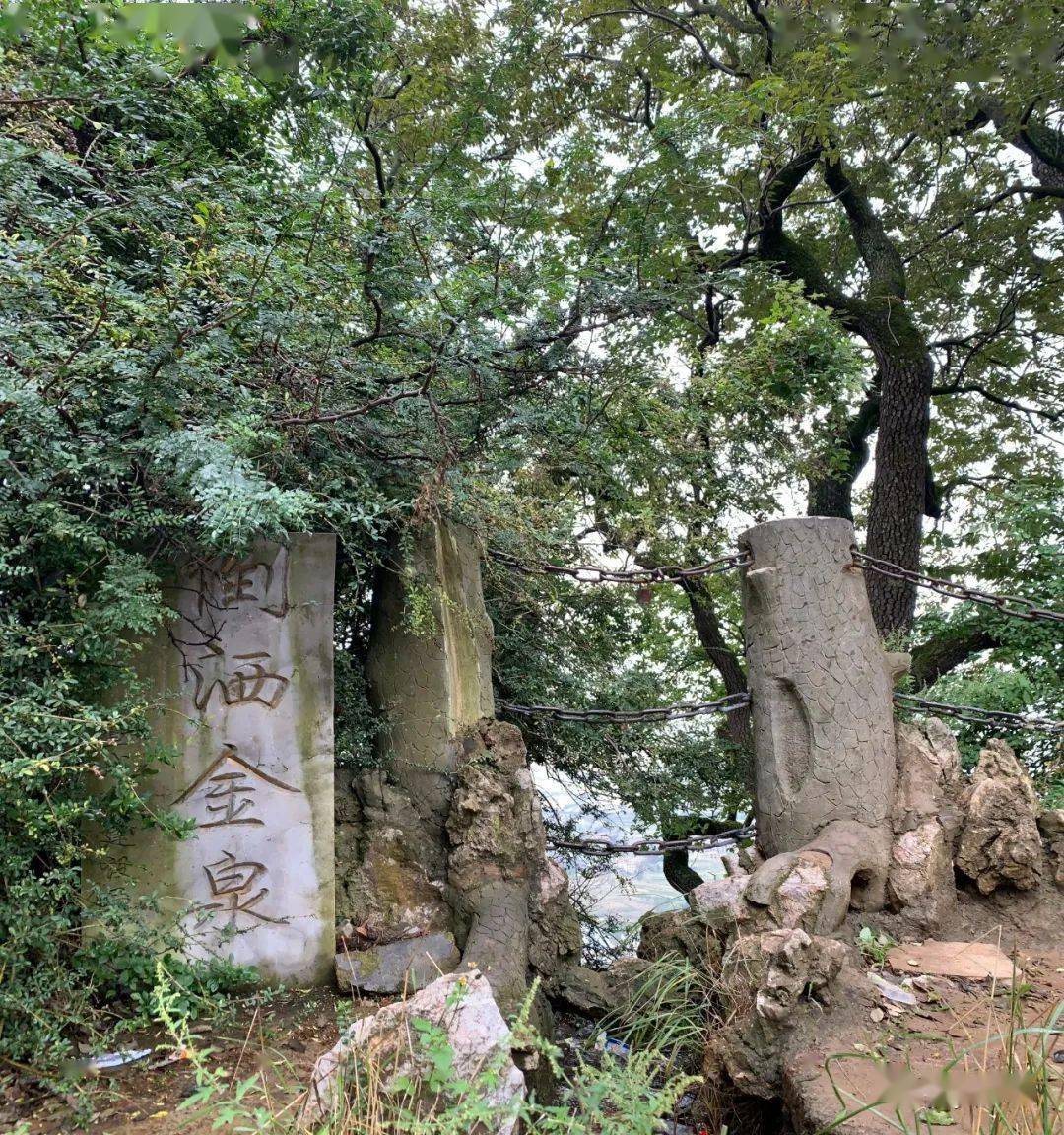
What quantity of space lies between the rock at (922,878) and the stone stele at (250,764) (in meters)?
2.18

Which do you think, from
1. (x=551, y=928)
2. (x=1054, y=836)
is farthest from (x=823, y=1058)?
(x=1054, y=836)

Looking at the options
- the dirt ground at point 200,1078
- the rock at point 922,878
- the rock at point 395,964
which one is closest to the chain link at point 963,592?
the rock at point 922,878

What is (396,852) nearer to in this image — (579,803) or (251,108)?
(579,803)

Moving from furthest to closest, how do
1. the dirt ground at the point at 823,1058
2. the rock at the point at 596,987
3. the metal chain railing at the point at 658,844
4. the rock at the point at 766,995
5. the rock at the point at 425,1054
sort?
the metal chain railing at the point at 658,844 → the rock at the point at 596,987 → the rock at the point at 766,995 → the dirt ground at the point at 823,1058 → the rock at the point at 425,1054

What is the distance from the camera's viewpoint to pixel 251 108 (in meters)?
4.25

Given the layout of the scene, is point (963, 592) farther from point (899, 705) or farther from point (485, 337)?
point (485, 337)

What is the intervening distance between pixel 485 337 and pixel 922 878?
2729 millimetres

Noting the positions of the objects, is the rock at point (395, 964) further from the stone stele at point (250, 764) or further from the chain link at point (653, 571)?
the chain link at point (653, 571)

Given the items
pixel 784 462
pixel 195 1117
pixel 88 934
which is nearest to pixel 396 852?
pixel 88 934

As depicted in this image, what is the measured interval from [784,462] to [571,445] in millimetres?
2731

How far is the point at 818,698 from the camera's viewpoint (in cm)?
346

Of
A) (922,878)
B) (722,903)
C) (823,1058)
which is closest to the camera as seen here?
(823,1058)

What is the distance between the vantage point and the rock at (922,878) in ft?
10.6

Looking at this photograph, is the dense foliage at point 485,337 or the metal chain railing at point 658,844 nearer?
the dense foliage at point 485,337
